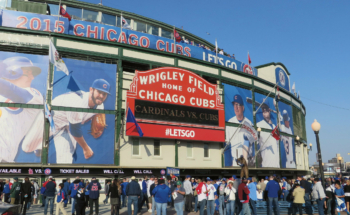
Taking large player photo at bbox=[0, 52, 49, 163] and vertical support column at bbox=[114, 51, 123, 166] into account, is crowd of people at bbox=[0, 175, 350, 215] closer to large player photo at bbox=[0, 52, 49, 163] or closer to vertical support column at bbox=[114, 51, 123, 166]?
large player photo at bbox=[0, 52, 49, 163]

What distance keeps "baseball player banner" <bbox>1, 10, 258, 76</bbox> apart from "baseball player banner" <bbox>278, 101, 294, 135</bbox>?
1723cm

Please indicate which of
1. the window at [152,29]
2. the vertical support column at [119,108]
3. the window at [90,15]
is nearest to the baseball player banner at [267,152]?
the vertical support column at [119,108]

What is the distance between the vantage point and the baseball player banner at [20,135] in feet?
86.6

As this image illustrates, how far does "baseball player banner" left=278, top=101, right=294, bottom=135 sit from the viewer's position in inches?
1984

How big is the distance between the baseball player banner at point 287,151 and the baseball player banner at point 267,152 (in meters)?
1.81

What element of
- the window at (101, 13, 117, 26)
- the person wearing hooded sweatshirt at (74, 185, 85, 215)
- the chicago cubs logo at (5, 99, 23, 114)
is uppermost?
the window at (101, 13, 117, 26)

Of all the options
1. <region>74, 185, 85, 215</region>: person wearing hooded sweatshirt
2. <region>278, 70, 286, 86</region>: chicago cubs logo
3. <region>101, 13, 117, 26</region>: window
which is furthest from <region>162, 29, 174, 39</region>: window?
<region>74, 185, 85, 215</region>: person wearing hooded sweatshirt

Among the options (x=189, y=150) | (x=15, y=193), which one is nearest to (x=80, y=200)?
(x=15, y=193)

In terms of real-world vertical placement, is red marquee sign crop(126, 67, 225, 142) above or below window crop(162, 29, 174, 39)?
below

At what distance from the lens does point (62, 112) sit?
1121 inches

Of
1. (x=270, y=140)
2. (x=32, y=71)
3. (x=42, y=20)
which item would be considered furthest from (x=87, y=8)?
(x=270, y=140)

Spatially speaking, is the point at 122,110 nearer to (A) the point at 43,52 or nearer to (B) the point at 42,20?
(A) the point at 43,52

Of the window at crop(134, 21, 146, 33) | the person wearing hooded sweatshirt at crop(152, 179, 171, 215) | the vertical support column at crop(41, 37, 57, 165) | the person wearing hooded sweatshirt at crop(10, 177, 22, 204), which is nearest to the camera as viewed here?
the person wearing hooded sweatshirt at crop(152, 179, 171, 215)

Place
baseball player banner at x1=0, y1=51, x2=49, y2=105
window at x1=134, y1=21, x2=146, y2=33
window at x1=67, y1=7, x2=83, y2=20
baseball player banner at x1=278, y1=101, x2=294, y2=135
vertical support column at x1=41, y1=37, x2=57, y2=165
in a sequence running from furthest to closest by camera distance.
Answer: baseball player banner at x1=278, y1=101, x2=294, y2=135, window at x1=134, y1=21, x2=146, y2=33, window at x1=67, y1=7, x2=83, y2=20, baseball player banner at x1=0, y1=51, x2=49, y2=105, vertical support column at x1=41, y1=37, x2=57, y2=165
